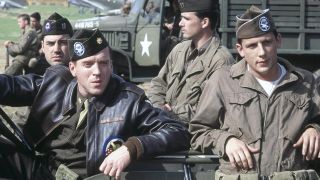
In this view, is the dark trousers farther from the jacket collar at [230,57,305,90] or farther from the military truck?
the military truck

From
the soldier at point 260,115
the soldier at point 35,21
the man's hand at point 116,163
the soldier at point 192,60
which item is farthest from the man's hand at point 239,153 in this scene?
the soldier at point 35,21

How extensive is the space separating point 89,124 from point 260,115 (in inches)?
33.2

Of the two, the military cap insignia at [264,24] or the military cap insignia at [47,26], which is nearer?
the military cap insignia at [264,24]

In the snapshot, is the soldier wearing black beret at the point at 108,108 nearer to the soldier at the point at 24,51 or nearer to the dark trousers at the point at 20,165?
the dark trousers at the point at 20,165

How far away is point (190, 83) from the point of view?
15.3 ft

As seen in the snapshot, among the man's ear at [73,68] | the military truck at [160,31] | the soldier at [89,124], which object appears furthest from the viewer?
the military truck at [160,31]

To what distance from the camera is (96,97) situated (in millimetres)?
3252

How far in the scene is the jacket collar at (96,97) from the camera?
324cm

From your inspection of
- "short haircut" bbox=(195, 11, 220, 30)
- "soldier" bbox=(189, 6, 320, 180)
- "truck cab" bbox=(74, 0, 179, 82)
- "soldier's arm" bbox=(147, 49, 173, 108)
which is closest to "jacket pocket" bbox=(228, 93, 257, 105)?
"soldier" bbox=(189, 6, 320, 180)

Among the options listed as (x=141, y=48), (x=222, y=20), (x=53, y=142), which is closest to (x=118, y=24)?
(x=141, y=48)

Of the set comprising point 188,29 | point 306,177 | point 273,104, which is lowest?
point 306,177

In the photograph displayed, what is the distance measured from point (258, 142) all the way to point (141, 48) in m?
8.39

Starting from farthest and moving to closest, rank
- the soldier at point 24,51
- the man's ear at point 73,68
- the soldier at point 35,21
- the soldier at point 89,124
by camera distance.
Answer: the soldier at point 35,21, the soldier at point 24,51, the man's ear at point 73,68, the soldier at point 89,124

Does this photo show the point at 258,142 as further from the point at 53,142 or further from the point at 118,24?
the point at 118,24
